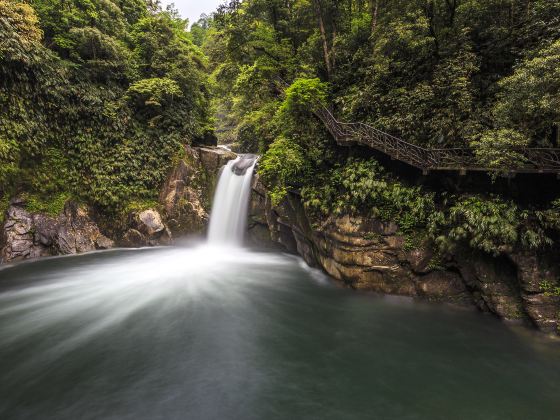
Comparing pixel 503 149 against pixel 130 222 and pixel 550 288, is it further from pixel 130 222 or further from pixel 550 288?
pixel 130 222

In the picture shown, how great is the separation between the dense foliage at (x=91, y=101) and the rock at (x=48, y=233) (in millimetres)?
1049

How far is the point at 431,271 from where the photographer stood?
11406mm

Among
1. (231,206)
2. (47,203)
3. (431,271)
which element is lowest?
(47,203)

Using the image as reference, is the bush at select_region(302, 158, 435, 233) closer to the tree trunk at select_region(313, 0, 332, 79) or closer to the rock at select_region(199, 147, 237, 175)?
the tree trunk at select_region(313, 0, 332, 79)

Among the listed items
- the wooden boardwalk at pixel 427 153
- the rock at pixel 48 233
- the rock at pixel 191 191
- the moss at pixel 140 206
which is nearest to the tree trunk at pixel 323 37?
the wooden boardwalk at pixel 427 153

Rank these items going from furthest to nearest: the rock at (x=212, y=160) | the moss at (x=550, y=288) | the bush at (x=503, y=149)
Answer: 1. the rock at (x=212, y=160)
2. the moss at (x=550, y=288)
3. the bush at (x=503, y=149)

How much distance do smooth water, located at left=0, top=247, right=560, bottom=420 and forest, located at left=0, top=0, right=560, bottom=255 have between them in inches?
130

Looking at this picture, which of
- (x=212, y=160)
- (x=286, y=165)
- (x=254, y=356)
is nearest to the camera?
(x=254, y=356)

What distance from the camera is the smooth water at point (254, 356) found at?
682 cm

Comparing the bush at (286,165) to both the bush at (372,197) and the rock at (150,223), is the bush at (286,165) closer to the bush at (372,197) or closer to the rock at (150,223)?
the bush at (372,197)

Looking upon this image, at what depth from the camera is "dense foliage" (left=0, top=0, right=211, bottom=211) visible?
51.5 feet

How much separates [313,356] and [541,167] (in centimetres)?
882

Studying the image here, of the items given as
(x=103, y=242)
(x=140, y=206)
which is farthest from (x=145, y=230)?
(x=103, y=242)

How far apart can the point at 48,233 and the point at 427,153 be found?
19891 mm
